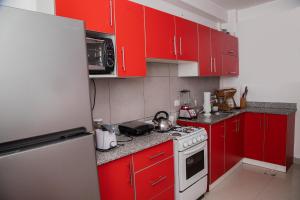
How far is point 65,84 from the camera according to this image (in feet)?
3.34

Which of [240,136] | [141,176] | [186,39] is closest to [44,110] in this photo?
[141,176]

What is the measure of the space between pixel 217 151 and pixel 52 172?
2.20 meters

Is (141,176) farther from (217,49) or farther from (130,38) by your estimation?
(217,49)

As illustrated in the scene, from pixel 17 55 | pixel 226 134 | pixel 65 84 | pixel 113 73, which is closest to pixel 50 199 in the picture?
pixel 65 84

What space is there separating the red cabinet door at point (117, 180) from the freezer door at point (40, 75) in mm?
511

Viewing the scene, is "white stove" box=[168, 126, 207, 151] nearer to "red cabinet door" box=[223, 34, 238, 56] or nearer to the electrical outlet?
the electrical outlet

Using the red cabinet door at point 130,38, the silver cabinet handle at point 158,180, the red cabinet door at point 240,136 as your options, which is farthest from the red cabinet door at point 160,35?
the red cabinet door at point 240,136

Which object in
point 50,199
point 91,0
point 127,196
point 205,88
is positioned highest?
point 91,0

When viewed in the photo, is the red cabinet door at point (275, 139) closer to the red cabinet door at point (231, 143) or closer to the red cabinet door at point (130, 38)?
the red cabinet door at point (231, 143)

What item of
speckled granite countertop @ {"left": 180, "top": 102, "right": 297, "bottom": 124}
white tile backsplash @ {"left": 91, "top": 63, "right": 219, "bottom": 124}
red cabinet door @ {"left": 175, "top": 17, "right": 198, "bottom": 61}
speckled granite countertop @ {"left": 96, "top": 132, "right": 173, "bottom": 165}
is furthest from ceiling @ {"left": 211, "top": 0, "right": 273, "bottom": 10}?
speckled granite countertop @ {"left": 96, "top": 132, "right": 173, "bottom": 165}

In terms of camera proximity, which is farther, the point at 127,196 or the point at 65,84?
the point at 127,196

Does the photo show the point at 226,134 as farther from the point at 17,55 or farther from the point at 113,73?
the point at 17,55

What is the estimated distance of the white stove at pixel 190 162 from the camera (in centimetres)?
208

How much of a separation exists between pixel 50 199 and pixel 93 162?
26cm
